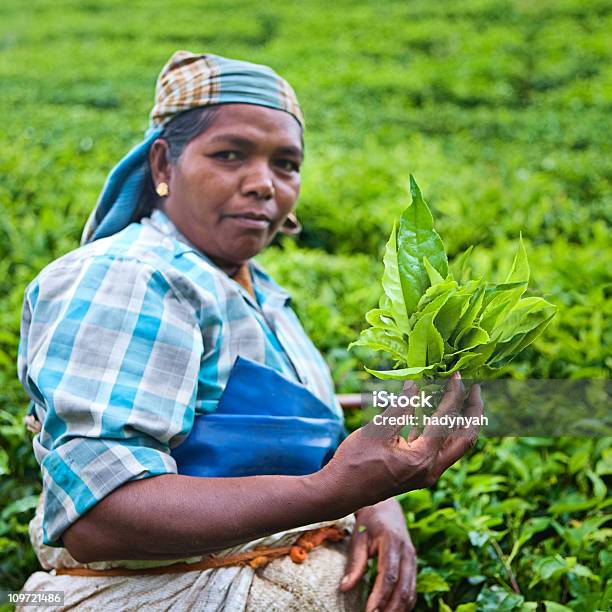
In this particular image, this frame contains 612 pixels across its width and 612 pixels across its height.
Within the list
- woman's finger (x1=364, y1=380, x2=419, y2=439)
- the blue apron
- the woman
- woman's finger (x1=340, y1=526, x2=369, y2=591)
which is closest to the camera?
woman's finger (x1=364, y1=380, x2=419, y2=439)

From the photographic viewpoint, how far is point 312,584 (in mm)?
1608

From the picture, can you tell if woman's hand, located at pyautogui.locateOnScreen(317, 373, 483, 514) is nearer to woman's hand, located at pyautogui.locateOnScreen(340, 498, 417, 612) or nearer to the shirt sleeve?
the shirt sleeve

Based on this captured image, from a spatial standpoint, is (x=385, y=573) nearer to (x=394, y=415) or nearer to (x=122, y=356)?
(x=394, y=415)

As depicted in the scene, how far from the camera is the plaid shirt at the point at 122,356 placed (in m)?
1.34

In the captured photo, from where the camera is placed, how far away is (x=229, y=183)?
1774mm

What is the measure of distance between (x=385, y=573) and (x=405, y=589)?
58 mm

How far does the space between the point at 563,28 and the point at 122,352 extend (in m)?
9.38

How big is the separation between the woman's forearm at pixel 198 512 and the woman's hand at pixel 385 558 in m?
0.42

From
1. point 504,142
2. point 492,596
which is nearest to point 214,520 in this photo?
point 492,596

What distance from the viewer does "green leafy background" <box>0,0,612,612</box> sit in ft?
6.86

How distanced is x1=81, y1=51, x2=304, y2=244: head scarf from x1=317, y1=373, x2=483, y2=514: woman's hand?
2.89 feet

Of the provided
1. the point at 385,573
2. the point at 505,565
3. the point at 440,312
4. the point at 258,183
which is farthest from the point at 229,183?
the point at 505,565

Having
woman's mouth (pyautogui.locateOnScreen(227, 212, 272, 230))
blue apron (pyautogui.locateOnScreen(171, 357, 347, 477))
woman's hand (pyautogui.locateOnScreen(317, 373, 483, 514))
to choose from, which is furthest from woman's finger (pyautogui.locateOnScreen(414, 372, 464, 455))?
woman's mouth (pyautogui.locateOnScreen(227, 212, 272, 230))

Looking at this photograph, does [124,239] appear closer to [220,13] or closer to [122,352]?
[122,352]
